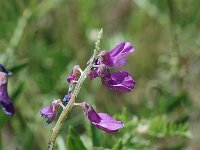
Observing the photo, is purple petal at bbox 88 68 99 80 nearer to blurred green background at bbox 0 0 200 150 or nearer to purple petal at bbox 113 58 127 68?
purple petal at bbox 113 58 127 68

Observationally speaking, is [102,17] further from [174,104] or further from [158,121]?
[158,121]

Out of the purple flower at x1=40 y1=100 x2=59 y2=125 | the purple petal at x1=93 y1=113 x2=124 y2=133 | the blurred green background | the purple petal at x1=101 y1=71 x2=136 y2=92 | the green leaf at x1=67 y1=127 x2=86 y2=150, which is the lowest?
the purple petal at x1=93 y1=113 x2=124 y2=133

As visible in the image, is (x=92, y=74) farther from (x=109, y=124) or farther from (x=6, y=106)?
(x=6, y=106)

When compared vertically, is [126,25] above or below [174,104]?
above

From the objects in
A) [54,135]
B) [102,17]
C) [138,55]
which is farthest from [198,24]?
[54,135]

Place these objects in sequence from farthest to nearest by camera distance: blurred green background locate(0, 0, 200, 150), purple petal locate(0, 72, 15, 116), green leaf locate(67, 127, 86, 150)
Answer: blurred green background locate(0, 0, 200, 150) → green leaf locate(67, 127, 86, 150) → purple petal locate(0, 72, 15, 116)

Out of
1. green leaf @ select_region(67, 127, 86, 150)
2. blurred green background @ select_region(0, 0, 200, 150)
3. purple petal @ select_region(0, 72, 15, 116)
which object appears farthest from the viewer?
blurred green background @ select_region(0, 0, 200, 150)

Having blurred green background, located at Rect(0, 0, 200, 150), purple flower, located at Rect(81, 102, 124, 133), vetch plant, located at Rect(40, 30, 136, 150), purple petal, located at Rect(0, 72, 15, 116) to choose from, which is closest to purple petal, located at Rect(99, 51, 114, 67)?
vetch plant, located at Rect(40, 30, 136, 150)
